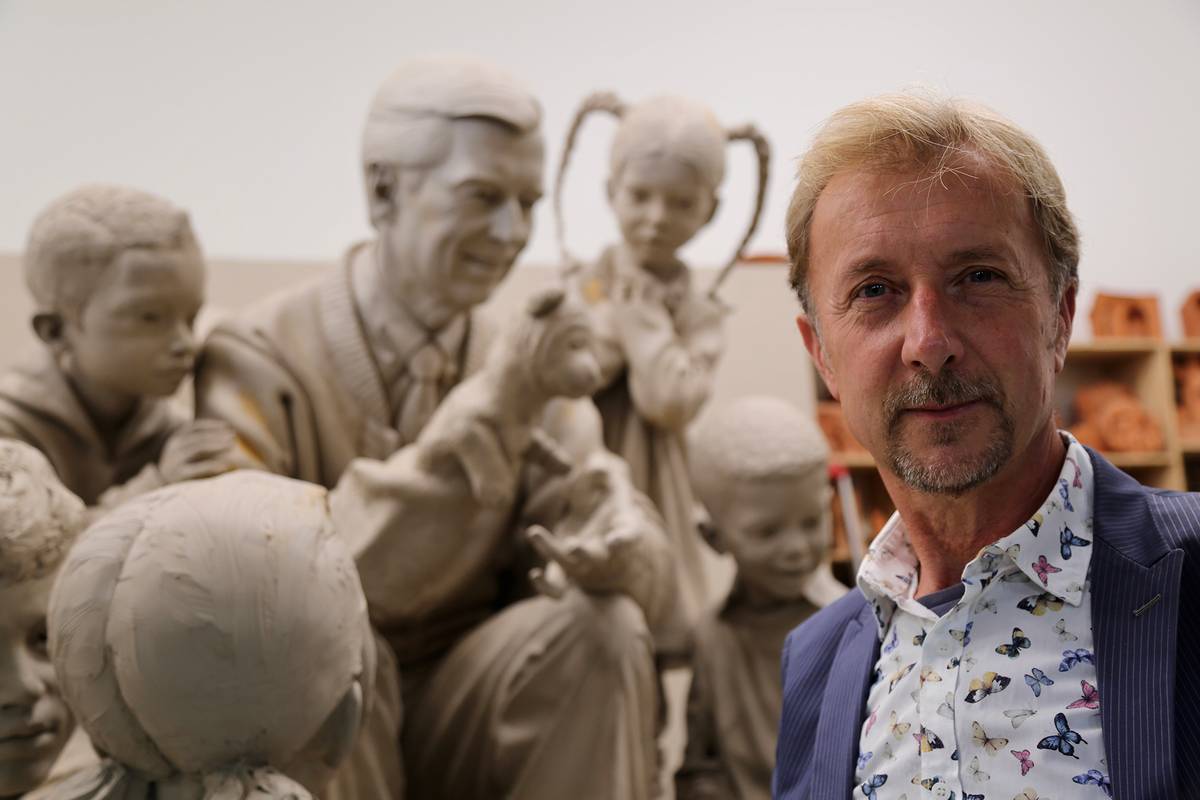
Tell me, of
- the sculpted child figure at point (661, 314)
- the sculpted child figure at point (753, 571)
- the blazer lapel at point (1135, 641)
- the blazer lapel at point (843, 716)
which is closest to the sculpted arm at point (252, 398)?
the sculpted child figure at point (753, 571)

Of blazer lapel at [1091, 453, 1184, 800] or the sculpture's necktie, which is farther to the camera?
the sculpture's necktie

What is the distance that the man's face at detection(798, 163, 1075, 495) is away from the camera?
3.89 ft

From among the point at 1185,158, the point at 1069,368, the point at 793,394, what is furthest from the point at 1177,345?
the point at 793,394

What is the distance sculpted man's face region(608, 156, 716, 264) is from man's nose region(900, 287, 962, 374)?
1.94 metres

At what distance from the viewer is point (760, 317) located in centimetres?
431

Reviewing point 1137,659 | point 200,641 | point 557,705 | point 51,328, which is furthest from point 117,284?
point 1137,659

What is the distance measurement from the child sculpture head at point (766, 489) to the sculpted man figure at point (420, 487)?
147 mm

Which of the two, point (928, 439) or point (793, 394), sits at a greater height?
point (928, 439)

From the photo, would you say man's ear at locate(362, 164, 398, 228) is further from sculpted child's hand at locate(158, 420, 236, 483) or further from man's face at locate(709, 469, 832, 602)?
man's face at locate(709, 469, 832, 602)

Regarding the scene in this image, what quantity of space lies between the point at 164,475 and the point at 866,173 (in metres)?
1.37

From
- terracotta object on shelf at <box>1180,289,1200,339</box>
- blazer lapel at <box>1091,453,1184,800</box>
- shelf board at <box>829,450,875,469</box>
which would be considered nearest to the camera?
blazer lapel at <box>1091,453,1184,800</box>

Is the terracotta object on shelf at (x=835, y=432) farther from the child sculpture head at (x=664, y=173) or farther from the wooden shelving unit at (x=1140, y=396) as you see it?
the child sculpture head at (x=664, y=173)

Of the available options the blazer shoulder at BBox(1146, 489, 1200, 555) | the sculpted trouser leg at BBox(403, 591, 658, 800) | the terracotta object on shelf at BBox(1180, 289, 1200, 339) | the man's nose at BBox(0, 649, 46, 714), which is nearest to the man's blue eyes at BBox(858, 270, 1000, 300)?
the blazer shoulder at BBox(1146, 489, 1200, 555)

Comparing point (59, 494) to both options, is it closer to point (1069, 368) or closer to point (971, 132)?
point (971, 132)
